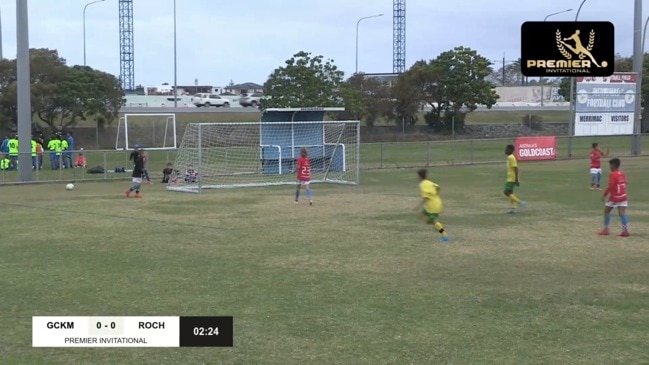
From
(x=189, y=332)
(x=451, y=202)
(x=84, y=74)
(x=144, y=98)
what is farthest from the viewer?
(x=144, y=98)

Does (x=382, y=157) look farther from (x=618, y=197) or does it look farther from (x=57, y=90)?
(x=618, y=197)

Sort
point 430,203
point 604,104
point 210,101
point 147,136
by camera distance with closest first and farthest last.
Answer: point 430,203 → point 604,104 → point 147,136 → point 210,101

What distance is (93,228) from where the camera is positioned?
55.6 feet

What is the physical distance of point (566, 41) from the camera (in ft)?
44.2

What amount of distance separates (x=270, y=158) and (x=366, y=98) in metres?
35.1

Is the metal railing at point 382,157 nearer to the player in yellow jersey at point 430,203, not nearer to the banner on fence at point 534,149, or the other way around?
the banner on fence at point 534,149

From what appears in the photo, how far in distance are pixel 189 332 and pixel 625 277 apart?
697 cm

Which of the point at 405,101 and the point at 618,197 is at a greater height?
the point at 405,101

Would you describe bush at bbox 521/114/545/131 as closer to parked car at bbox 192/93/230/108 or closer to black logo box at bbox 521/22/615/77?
parked car at bbox 192/93/230/108

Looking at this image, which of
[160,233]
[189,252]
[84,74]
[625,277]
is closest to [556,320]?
[625,277]

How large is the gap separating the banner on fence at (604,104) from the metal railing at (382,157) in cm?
190

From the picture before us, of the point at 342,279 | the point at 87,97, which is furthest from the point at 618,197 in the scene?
the point at 87,97

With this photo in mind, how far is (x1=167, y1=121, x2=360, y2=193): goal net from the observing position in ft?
97.9

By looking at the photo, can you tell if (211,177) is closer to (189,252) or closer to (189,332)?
(189,252)
